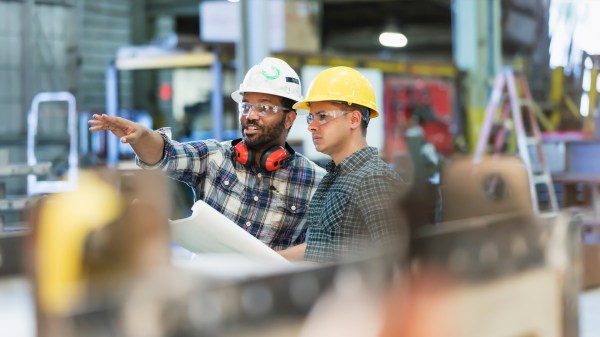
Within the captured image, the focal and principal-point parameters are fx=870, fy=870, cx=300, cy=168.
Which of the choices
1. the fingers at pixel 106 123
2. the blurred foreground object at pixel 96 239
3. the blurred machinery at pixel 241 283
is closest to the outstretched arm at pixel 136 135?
the fingers at pixel 106 123

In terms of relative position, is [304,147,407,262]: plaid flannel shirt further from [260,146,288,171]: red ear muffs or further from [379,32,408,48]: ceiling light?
[379,32,408,48]: ceiling light

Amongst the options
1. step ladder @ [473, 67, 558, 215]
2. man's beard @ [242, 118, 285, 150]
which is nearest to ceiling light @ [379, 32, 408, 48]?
step ladder @ [473, 67, 558, 215]

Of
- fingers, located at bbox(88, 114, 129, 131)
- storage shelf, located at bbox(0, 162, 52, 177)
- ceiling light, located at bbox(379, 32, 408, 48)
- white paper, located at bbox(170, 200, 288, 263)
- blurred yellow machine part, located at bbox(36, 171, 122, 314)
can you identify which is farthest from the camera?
ceiling light, located at bbox(379, 32, 408, 48)

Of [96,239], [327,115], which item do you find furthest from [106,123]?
[96,239]

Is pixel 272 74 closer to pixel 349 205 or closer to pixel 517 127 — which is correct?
pixel 349 205

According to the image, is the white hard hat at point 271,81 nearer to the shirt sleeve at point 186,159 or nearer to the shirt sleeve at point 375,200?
the shirt sleeve at point 186,159

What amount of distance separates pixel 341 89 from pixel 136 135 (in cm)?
71

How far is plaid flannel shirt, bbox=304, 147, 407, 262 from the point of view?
2496 millimetres

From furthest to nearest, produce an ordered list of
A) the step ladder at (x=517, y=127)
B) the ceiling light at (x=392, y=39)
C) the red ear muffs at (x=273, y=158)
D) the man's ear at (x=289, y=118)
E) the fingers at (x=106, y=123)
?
the ceiling light at (x=392, y=39) < the step ladder at (x=517, y=127) < the man's ear at (x=289, y=118) < the red ear muffs at (x=273, y=158) < the fingers at (x=106, y=123)

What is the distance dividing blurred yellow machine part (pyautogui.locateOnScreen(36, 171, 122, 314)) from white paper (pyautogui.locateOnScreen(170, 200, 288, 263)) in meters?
1.47

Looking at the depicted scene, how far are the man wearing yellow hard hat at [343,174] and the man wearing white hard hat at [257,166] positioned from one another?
0.44 feet

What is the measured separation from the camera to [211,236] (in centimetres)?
224

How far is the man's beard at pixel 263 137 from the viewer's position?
3.06 metres

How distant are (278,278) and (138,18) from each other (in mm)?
17057
